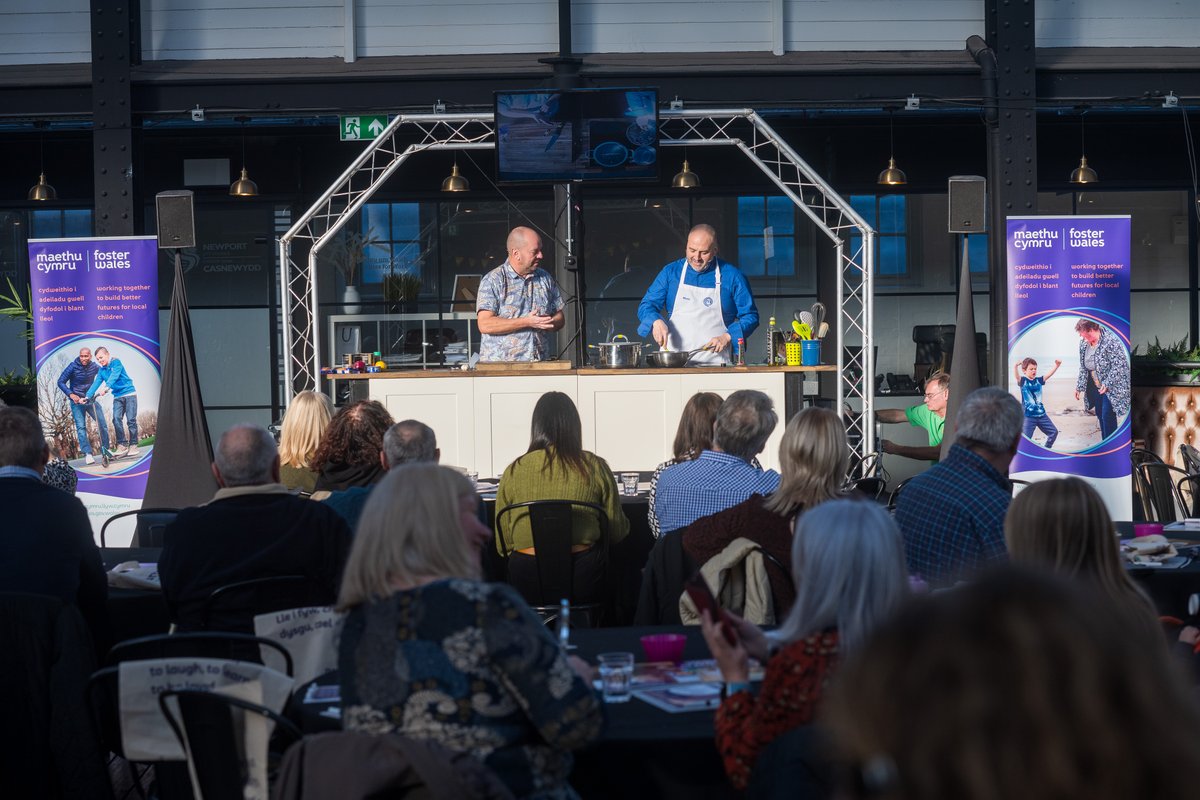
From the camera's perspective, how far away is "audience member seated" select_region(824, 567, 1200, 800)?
2.43 ft

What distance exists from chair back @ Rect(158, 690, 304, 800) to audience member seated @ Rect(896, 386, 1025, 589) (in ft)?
6.39

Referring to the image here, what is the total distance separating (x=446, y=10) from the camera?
9320 mm

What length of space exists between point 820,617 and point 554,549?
112 inches

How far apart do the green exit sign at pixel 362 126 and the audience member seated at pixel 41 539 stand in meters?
5.44

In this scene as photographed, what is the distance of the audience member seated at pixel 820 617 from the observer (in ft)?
7.70

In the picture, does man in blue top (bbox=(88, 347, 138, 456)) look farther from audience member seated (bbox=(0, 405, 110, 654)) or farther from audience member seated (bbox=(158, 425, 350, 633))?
audience member seated (bbox=(158, 425, 350, 633))

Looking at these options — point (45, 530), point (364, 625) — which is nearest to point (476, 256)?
point (45, 530)

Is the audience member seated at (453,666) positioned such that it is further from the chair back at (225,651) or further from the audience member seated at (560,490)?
the audience member seated at (560,490)

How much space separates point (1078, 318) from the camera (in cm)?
814

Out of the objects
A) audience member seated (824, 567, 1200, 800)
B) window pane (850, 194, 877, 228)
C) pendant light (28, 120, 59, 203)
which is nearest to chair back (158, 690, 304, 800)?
audience member seated (824, 567, 1200, 800)

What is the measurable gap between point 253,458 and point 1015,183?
21.3 feet

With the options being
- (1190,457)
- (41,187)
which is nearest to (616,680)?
(1190,457)

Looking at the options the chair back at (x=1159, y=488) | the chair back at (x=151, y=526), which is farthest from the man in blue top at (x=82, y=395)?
the chair back at (x=1159, y=488)

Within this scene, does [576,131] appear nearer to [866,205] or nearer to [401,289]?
[401,289]
